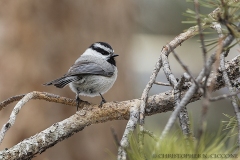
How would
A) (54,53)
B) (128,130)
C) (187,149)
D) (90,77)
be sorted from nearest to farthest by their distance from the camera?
1. (187,149)
2. (128,130)
3. (90,77)
4. (54,53)

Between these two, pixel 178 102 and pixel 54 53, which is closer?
pixel 178 102

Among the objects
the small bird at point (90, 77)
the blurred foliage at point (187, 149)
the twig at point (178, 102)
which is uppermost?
the small bird at point (90, 77)

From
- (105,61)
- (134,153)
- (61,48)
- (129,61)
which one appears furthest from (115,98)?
(134,153)

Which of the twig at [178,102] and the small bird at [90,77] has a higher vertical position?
the small bird at [90,77]

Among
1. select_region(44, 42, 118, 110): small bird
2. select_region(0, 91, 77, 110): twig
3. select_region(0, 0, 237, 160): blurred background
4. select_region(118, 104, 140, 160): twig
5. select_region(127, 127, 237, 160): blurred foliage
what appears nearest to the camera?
select_region(127, 127, 237, 160): blurred foliage

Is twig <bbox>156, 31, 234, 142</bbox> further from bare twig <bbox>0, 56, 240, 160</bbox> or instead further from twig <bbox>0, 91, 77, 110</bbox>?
twig <bbox>0, 91, 77, 110</bbox>

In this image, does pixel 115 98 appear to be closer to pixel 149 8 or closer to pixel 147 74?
pixel 147 74

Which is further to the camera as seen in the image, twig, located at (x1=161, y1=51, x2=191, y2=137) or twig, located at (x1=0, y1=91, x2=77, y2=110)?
twig, located at (x1=0, y1=91, x2=77, y2=110)

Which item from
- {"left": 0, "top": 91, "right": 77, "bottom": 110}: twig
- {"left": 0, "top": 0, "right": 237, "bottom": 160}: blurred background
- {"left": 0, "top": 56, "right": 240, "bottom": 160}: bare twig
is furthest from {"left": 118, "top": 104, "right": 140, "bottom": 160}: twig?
{"left": 0, "top": 0, "right": 237, "bottom": 160}: blurred background

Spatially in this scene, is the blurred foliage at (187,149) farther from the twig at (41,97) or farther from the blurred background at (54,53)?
the blurred background at (54,53)

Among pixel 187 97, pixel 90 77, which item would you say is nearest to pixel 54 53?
pixel 90 77

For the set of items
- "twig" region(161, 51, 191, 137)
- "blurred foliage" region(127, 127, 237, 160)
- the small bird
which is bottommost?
"blurred foliage" region(127, 127, 237, 160)

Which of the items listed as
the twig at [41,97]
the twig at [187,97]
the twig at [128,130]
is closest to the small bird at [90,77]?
the twig at [41,97]

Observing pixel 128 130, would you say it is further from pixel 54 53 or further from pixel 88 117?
pixel 54 53
